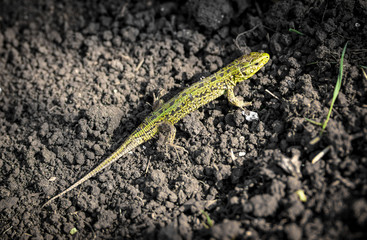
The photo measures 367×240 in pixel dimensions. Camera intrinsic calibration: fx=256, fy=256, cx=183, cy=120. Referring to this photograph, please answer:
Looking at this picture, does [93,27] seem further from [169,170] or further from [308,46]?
[308,46]

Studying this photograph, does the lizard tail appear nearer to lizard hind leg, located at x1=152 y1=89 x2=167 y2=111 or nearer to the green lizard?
the green lizard

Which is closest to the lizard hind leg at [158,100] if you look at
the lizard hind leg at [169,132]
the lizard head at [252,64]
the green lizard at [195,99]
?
the green lizard at [195,99]

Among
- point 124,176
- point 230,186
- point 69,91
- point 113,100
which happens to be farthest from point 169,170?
point 69,91

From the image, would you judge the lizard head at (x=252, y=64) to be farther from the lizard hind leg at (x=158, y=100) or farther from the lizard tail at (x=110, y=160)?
the lizard tail at (x=110, y=160)

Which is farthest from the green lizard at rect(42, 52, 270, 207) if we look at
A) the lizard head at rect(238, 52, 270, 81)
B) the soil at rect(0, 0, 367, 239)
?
the soil at rect(0, 0, 367, 239)

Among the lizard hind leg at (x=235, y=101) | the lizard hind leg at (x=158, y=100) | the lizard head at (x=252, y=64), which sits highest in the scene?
the lizard hind leg at (x=158, y=100)

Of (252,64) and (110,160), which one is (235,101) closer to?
(252,64)

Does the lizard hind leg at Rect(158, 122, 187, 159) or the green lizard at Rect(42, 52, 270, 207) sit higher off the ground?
the green lizard at Rect(42, 52, 270, 207)
